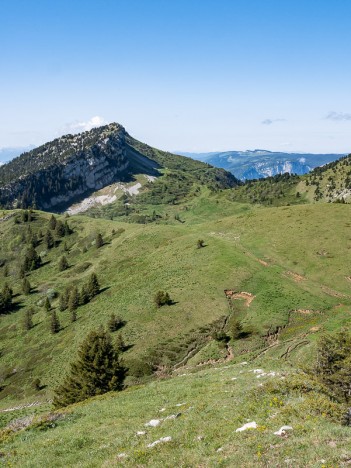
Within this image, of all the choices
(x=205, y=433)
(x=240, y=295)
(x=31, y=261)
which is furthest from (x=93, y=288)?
(x=205, y=433)

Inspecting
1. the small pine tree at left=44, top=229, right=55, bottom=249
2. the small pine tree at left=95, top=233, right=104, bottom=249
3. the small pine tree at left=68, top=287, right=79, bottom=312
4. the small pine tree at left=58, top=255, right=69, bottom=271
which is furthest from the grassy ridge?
the small pine tree at left=44, top=229, right=55, bottom=249

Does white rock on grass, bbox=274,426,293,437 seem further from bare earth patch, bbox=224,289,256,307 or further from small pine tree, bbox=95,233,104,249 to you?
small pine tree, bbox=95,233,104,249

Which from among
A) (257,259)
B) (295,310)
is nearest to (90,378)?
(295,310)

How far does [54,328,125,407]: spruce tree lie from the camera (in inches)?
1766

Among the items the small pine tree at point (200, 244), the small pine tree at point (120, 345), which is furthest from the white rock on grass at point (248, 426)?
the small pine tree at point (200, 244)

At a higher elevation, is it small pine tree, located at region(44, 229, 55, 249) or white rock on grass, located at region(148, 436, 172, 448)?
small pine tree, located at region(44, 229, 55, 249)

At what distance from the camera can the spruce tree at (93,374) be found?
44.8m

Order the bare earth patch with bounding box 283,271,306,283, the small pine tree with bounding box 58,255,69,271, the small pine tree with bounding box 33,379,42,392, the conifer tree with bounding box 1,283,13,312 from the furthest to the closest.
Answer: the small pine tree with bounding box 58,255,69,271
the conifer tree with bounding box 1,283,13,312
the bare earth patch with bounding box 283,271,306,283
the small pine tree with bounding box 33,379,42,392

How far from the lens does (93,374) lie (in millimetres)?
45875

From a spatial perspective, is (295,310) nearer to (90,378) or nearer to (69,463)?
(90,378)

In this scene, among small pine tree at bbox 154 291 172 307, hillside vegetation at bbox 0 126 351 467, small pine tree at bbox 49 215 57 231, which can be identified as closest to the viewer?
hillside vegetation at bbox 0 126 351 467

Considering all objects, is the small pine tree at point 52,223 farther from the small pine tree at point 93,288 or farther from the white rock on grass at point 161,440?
the white rock on grass at point 161,440

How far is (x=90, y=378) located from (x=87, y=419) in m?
20.2

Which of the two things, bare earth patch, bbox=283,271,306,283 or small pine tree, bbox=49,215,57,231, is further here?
small pine tree, bbox=49,215,57,231
